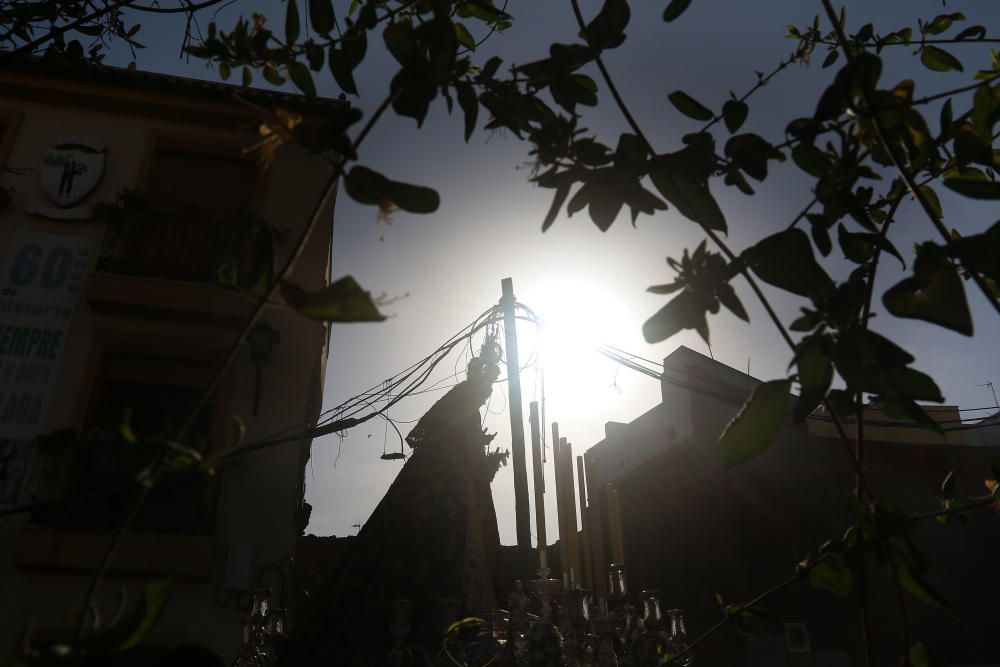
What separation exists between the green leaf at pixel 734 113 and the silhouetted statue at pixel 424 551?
3.15 meters

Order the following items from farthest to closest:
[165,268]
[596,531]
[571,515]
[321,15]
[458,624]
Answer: [165,268] → [596,531] → [571,515] → [458,624] → [321,15]

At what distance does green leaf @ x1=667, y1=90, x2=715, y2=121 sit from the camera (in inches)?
33.7

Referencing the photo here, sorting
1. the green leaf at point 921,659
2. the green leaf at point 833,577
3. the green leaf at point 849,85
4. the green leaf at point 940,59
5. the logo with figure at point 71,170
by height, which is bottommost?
the green leaf at point 921,659

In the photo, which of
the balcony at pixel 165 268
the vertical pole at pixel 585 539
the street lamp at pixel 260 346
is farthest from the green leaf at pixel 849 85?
the balcony at pixel 165 268

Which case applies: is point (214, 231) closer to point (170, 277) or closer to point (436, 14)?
point (170, 277)

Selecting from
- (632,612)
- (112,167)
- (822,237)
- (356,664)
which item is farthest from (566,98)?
(112,167)

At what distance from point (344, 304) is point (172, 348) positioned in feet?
22.9

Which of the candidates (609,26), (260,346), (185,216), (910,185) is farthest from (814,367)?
(185,216)

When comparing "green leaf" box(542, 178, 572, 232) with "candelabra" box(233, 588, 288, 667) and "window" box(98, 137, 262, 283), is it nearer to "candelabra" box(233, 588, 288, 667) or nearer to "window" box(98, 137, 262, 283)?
"candelabra" box(233, 588, 288, 667)

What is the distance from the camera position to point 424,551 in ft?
13.8

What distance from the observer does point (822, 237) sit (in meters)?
0.81

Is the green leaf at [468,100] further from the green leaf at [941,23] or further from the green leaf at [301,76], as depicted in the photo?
the green leaf at [941,23]

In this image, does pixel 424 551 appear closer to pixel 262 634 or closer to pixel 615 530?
pixel 262 634

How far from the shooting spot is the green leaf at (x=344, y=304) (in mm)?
470
